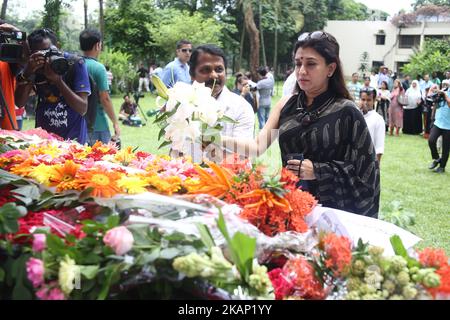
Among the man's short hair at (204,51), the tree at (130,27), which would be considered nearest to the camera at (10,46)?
the man's short hair at (204,51)

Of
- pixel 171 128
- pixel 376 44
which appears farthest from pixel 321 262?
pixel 376 44

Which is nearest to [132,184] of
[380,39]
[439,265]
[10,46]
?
[439,265]

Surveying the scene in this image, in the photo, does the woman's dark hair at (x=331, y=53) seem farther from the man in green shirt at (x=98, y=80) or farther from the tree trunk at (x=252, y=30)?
the tree trunk at (x=252, y=30)

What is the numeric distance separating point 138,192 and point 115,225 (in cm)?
29

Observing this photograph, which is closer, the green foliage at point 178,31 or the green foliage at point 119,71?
the green foliage at point 119,71

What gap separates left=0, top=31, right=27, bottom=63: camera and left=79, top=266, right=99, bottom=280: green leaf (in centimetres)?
239

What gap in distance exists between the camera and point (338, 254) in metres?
1.32

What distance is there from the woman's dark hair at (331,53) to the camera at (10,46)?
75.4 inches

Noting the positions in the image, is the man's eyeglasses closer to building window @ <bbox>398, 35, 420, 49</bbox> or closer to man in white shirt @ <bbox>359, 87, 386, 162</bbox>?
man in white shirt @ <bbox>359, 87, 386, 162</bbox>

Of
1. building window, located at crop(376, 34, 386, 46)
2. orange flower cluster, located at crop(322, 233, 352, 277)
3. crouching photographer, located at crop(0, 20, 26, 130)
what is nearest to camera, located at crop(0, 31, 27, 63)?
crouching photographer, located at crop(0, 20, 26, 130)

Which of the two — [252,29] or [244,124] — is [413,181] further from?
[252,29]

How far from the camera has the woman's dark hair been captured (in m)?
2.24

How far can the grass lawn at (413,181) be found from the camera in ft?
15.7
